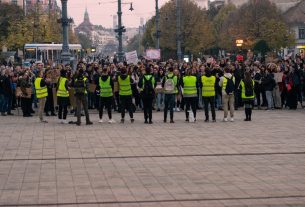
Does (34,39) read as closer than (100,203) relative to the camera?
No

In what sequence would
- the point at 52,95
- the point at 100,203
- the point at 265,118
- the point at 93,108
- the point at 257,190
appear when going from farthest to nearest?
1. the point at 93,108
2. the point at 52,95
3. the point at 265,118
4. the point at 257,190
5. the point at 100,203

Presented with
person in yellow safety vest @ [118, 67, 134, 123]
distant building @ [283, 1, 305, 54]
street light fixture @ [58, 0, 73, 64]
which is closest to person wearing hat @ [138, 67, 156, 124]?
person in yellow safety vest @ [118, 67, 134, 123]

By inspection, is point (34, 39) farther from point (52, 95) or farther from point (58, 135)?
point (58, 135)

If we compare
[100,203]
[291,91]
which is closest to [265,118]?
[291,91]

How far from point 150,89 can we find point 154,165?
9445 millimetres

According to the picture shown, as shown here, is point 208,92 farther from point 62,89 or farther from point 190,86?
point 62,89

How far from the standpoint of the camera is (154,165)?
1508cm

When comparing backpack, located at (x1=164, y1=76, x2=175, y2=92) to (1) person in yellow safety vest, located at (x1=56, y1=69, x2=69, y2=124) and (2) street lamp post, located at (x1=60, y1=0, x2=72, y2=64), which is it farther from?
(2) street lamp post, located at (x1=60, y1=0, x2=72, y2=64)

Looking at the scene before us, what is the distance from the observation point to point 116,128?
74.8ft

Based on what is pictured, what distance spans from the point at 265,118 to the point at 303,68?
21.0 feet

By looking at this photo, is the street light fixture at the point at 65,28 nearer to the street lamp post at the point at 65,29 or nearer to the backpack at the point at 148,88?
the street lamp post at the point at 65,29

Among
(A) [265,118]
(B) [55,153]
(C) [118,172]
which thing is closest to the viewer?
(C) [118,172]

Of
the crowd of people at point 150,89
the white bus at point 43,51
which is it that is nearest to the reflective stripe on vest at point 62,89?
the crowd of people at point 150,89

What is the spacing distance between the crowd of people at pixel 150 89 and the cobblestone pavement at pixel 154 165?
3.65ft
